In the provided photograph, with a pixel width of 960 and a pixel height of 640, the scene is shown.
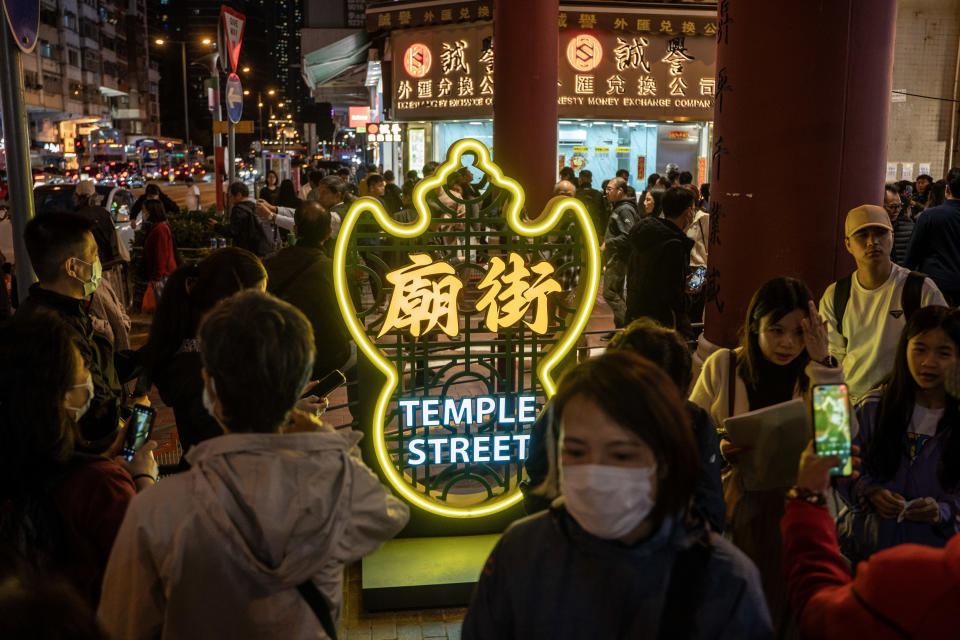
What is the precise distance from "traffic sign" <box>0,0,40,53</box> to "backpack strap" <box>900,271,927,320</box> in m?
4.83

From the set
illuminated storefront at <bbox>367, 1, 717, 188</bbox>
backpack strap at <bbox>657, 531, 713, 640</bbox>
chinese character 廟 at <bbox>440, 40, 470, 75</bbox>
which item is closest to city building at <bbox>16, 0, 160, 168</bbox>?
illuminated storefront at <bbox>367, 1, 717, 188</bbox>

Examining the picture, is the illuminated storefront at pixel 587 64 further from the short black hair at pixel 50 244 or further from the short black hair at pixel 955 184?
the short black hair at pixel 50 244

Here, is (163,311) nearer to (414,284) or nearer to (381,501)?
(414,284)

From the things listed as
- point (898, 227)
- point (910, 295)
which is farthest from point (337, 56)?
point (910, 295)

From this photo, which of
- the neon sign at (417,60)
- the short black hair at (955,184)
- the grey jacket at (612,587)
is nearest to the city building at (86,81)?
the neon sign at (417,60)

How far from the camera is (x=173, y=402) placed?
364cm

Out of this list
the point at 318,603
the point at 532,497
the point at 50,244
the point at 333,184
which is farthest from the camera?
the point at 333,184

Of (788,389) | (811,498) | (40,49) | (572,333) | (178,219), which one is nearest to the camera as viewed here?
(811,498)

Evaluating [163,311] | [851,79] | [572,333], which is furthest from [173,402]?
[851,79]

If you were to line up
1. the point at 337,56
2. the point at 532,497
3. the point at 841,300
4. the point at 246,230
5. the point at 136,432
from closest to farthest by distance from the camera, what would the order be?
the point at 136,432, the point at 532,497, the point at 841,300, the point at 246,230, the point at 337,56

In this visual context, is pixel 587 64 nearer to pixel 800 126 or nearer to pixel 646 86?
pixel 646 86

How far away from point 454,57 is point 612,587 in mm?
16503

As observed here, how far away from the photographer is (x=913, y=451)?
2979mm

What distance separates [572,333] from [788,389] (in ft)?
4.19
